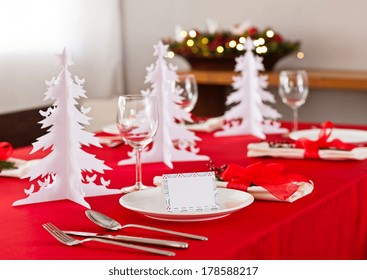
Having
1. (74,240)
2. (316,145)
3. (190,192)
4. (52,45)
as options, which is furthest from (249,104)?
(52,45)

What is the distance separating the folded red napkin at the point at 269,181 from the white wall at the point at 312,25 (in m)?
3.32

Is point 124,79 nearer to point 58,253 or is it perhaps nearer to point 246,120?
point 246,120

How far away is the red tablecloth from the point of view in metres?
1.47

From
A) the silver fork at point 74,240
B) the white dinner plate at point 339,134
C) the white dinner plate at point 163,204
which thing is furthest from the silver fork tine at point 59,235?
the white dinner plate at point 339,134

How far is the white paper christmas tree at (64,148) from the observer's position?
190 centimetres

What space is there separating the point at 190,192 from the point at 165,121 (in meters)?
0.77

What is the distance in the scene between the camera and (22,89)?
5.21 m

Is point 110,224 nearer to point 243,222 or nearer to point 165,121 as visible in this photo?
point 243,222

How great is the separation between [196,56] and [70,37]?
0.97 metres

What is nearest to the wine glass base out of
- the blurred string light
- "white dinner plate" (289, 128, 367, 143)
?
"white dinner plate" (289, 128, 367, 143)

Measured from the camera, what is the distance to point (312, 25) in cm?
521

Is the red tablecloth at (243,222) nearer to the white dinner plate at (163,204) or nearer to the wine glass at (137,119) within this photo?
the white dinner plate at (163,204)

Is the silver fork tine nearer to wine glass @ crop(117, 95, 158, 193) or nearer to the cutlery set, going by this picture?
the cutlery set
